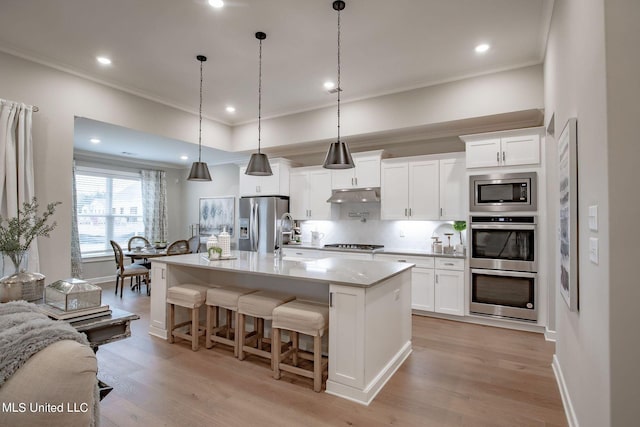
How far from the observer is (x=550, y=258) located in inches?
146

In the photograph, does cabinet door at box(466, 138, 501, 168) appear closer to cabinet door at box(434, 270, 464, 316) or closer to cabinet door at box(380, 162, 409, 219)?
cabinet door at box(380, 162, 409, 219)

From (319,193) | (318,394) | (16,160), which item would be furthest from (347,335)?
(16,160)

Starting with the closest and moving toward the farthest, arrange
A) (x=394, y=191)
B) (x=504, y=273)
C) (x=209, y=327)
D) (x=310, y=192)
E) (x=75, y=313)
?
(x=75, y=313), (x=209, y=327), (x=504, y=273), (x=394, y=191), (x=310, y=192)

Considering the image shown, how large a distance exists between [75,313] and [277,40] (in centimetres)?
301

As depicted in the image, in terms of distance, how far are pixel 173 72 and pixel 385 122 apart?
115 inches

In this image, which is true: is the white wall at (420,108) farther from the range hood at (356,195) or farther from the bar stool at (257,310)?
the bar stool at (257,310)

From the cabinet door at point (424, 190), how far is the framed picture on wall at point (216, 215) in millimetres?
4287

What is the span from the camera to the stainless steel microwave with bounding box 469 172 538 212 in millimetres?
3912

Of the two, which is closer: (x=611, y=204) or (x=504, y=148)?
(x=611, y=204)

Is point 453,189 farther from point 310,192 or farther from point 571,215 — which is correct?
point 571,215

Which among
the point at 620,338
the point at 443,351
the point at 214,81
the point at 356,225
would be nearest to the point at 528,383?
the point at 443,351

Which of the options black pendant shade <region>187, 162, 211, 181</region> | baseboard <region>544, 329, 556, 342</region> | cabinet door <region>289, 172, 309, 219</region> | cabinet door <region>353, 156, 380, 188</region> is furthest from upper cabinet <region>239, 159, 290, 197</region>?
baseboard <region>544, 329, 556, 342</region>

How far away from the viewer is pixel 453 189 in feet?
14.8

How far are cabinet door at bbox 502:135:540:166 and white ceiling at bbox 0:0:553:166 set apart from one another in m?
0.87
